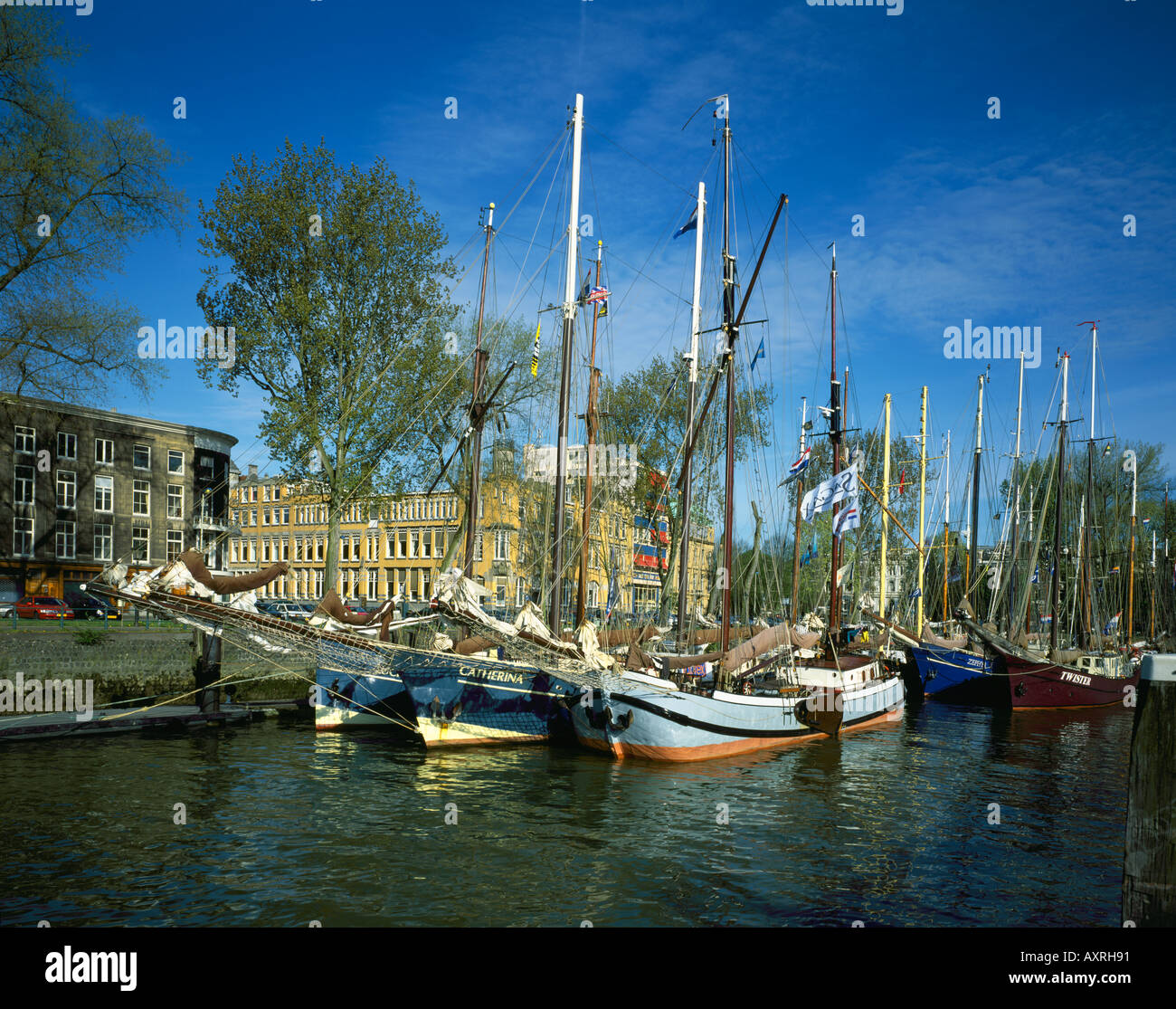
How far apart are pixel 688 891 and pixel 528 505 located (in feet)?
99.4

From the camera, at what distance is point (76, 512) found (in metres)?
56.5

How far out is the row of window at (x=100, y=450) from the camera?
54438mm

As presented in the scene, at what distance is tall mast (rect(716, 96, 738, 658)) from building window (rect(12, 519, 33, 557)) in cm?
4792

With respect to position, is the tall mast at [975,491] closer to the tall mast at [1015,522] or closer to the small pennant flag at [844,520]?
the tall mast at [1015,522]

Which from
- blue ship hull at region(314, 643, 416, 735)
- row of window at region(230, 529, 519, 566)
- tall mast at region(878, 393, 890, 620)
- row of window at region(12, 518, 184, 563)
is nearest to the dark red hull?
tall mast at region(878, 393, 890, 620)

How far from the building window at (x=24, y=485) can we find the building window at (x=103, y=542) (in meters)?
4.43

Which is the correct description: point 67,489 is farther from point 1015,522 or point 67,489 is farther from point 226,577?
point 1015,522

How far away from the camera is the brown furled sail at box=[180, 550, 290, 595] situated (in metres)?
18.2

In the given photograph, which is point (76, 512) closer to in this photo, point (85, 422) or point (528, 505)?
point (85, 422)

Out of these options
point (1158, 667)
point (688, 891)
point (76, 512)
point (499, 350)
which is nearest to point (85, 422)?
point (76, 512)

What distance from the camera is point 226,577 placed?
18.3m

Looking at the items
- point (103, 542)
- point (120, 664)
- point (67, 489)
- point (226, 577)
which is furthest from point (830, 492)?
point (103, 542)

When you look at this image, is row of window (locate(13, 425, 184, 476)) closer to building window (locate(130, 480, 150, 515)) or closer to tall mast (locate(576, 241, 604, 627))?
building window (locate(130, 480, 150, 515))

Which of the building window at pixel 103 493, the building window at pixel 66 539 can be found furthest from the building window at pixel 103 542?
the building window at pixel 66 539
